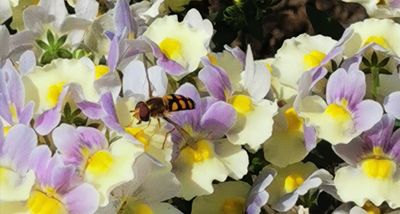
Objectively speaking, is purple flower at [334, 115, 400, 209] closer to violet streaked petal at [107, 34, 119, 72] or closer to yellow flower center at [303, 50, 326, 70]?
yellow flower center at [303, 50, 326, 70]

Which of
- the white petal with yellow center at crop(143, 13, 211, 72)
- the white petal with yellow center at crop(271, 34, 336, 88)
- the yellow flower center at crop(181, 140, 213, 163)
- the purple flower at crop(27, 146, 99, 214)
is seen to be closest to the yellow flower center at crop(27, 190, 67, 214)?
the purple flower at crop(27, 146, 99, 214)

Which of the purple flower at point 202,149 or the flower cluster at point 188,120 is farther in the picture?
the purple flower at point 202,149

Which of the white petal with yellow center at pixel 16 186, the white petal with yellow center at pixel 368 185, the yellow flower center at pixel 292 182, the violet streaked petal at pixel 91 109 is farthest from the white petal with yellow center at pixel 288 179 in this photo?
the white petal with yellow center at pixel 16 186

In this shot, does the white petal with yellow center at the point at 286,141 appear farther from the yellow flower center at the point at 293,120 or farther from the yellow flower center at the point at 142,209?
the yellow flower center at the point at 142,209

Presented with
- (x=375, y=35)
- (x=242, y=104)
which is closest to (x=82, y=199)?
(x=242, y=104)

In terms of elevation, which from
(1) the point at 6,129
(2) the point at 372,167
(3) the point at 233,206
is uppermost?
(1) the point at 6,129

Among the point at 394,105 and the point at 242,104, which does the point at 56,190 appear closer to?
the point at 242,104
